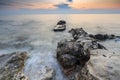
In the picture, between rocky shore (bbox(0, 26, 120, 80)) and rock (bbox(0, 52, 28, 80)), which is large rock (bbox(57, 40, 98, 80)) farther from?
rock (bbox(0, 52, 28, 80))

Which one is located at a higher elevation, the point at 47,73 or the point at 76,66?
the point at 76,66

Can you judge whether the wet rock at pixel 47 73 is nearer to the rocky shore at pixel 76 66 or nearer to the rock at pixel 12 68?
the rocky shore at pixel 76 66

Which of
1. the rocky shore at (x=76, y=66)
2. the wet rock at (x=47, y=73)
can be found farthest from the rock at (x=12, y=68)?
the wet rock at (x=47, y=73)

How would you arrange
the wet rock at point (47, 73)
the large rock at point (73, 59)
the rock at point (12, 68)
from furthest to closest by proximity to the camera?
the large rock at point (73, 59)
the wet rock at point (47, 73)
the rock at point (12, 68)

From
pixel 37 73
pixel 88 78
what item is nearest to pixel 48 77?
pixel 37 73

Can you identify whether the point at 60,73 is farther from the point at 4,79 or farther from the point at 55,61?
the point at 4,79

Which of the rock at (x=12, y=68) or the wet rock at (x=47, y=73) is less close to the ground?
the rock at (x=12, y=68)

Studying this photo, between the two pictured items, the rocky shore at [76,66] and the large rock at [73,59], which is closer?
the rocky shore at [76,66]

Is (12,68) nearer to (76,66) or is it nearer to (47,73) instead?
(47,73)

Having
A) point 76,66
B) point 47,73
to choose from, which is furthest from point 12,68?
point 76,66

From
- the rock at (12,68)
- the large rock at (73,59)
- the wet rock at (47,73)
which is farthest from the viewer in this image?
the large rock at (73,59)

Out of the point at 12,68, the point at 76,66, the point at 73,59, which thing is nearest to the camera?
the point at 12,68

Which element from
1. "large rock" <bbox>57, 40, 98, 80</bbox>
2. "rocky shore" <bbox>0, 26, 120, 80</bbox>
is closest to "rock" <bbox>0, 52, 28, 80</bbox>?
"rocky shore" <bbox>0, 26, 120, 80</bbox>

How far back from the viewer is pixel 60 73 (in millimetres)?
12820
